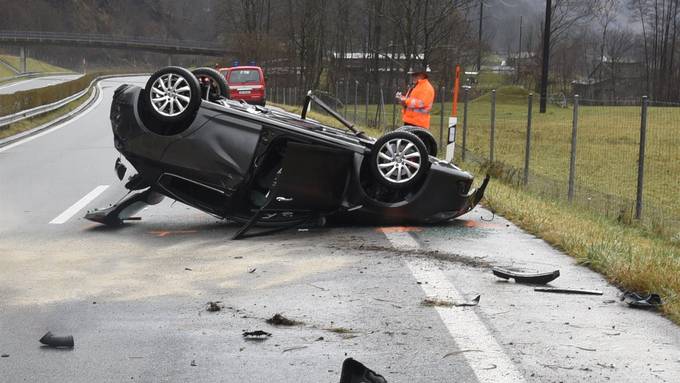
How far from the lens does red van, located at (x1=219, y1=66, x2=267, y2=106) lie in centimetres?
3569

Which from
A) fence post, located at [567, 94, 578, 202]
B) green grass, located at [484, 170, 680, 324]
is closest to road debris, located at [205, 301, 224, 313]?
green grass, located at [484, 170, 680, 324]

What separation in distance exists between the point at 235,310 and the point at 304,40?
60.1m

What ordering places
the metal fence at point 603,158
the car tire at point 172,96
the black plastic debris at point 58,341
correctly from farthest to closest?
the metal fence at point 603,158 → the car tire at point 172,96 → the black plastic debris at point 58,341

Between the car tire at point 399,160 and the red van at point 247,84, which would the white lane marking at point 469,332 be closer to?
the car tire at point 399,160

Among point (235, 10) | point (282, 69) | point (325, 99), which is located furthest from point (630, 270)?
point (235, 10)

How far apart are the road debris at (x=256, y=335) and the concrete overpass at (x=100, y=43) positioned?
102m

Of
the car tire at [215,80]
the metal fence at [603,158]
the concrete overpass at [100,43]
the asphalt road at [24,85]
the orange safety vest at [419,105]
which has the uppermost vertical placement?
the concrete overpass at [100,43]

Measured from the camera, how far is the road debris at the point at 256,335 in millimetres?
5742

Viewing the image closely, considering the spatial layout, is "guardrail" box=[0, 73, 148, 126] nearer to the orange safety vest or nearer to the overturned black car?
the orange safety vest

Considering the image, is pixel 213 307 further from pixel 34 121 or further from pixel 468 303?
pixel 34 121

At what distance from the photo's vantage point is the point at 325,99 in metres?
50.5

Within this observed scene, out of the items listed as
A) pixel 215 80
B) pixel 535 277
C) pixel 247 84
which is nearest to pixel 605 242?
pixel 535 277

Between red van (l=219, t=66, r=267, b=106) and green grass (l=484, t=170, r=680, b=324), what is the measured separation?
902 inches

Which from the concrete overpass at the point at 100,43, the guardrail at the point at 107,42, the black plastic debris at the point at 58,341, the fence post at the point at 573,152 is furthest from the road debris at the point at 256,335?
the guardrail at the point at 107,42
